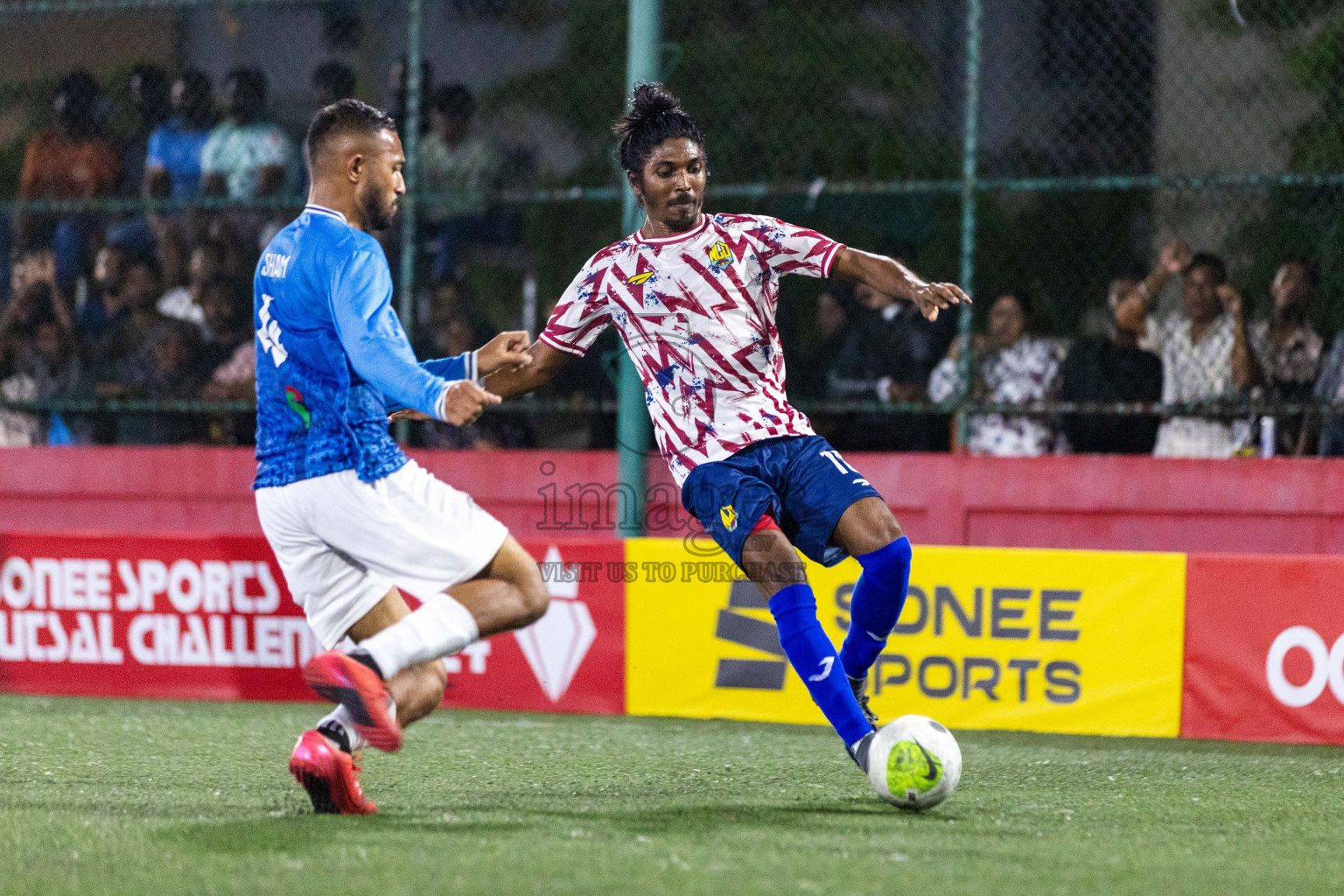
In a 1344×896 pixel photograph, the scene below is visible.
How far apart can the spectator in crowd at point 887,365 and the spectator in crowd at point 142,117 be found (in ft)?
14.1

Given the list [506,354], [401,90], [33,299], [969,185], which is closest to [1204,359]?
[969,185]

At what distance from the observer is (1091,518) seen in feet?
25.3

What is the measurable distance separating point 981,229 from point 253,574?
15.7ft

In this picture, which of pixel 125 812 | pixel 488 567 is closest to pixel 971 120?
pixel 488 567

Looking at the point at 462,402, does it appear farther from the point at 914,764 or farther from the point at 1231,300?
the point at 1231,300

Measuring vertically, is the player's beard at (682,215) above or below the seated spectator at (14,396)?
above

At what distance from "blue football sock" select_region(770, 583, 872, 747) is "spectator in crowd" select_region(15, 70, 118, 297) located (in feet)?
20.8

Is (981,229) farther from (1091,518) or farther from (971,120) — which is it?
(1091,518)

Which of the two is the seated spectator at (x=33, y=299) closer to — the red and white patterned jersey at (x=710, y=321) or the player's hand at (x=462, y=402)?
the red and white patterned jersey at (x=710, y=321)

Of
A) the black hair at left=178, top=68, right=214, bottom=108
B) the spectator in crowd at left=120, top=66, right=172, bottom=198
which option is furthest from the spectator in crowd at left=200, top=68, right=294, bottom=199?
the spectator in crowd at left=120, top=66, right=172, bottom=198

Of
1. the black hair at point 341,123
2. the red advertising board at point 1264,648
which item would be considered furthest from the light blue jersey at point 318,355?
the red advertising board at point 1264,648

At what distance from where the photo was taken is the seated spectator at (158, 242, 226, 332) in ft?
30.4

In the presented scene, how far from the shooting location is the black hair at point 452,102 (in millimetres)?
9297

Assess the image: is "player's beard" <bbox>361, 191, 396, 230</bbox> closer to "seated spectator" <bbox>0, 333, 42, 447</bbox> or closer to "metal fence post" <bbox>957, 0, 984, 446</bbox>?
"metal fence post" <bbox>957, 0, 984, 446</bbox>
